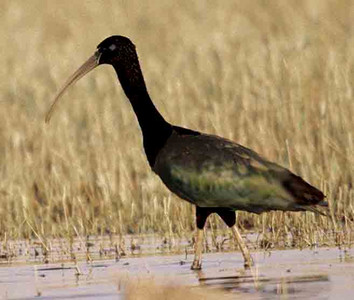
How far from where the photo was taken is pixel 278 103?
1381 centimetres

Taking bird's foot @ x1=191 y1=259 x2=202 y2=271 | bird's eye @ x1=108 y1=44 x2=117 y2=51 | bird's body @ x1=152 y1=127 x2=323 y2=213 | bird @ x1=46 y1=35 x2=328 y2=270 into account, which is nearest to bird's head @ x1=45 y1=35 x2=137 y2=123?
bird's eye @ x1=108 y1=44 x2=117 y2=51

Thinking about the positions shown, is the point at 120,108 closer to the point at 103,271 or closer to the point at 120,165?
the point at 120,165

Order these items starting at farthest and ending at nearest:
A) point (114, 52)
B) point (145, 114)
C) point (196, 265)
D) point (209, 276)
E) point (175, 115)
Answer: point (175, 115), point (114, 52), point (145, 114), point (196, 265), point (209, 276)

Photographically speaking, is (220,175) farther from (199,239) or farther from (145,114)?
(145,114)

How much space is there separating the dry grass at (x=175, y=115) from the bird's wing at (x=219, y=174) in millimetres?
868

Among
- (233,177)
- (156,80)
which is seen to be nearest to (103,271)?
(233,177)

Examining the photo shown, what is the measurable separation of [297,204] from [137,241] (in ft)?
7.39

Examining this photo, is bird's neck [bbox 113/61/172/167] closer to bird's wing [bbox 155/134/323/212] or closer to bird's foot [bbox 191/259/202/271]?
bird's wing [bbox 155/134/323/212]

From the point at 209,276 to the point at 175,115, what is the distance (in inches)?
240

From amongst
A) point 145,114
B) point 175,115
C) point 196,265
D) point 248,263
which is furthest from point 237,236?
point 175,115

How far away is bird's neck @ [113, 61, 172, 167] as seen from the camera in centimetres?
984

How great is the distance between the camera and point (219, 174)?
959 cm

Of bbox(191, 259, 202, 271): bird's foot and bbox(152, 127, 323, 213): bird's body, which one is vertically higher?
bbox(152, 127, 323, 213): bird's body

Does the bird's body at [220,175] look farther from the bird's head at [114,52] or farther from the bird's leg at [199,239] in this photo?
the bird's head at [114,52]
